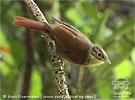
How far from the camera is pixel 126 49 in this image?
6.53 ft

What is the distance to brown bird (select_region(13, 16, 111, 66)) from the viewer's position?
0.95m

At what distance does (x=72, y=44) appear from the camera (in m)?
0.99

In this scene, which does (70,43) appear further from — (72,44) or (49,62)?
(49,62)

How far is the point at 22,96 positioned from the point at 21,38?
27.1 inches

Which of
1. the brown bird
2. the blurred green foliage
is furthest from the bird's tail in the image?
the blurred green foliage

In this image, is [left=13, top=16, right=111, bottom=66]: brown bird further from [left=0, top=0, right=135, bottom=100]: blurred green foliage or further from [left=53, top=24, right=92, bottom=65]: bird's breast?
[left=0, top=0, right=135, bottom=100]: blurred green foliage

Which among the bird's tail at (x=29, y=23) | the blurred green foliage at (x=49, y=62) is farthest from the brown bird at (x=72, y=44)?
the blurred green foliage at (x=49, y=62)

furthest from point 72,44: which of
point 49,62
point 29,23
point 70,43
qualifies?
point 49,62

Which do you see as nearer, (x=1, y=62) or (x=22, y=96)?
(x=22, y=96)

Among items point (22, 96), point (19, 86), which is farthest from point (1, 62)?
point (22, 96)

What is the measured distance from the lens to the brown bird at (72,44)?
95 cm

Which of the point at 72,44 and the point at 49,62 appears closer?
the point at 72,44

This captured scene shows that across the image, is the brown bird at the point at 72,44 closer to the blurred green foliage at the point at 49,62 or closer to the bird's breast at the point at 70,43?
the bird's breast at the point at 70,43

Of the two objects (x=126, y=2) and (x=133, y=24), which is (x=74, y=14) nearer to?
(x=126, y=2)
